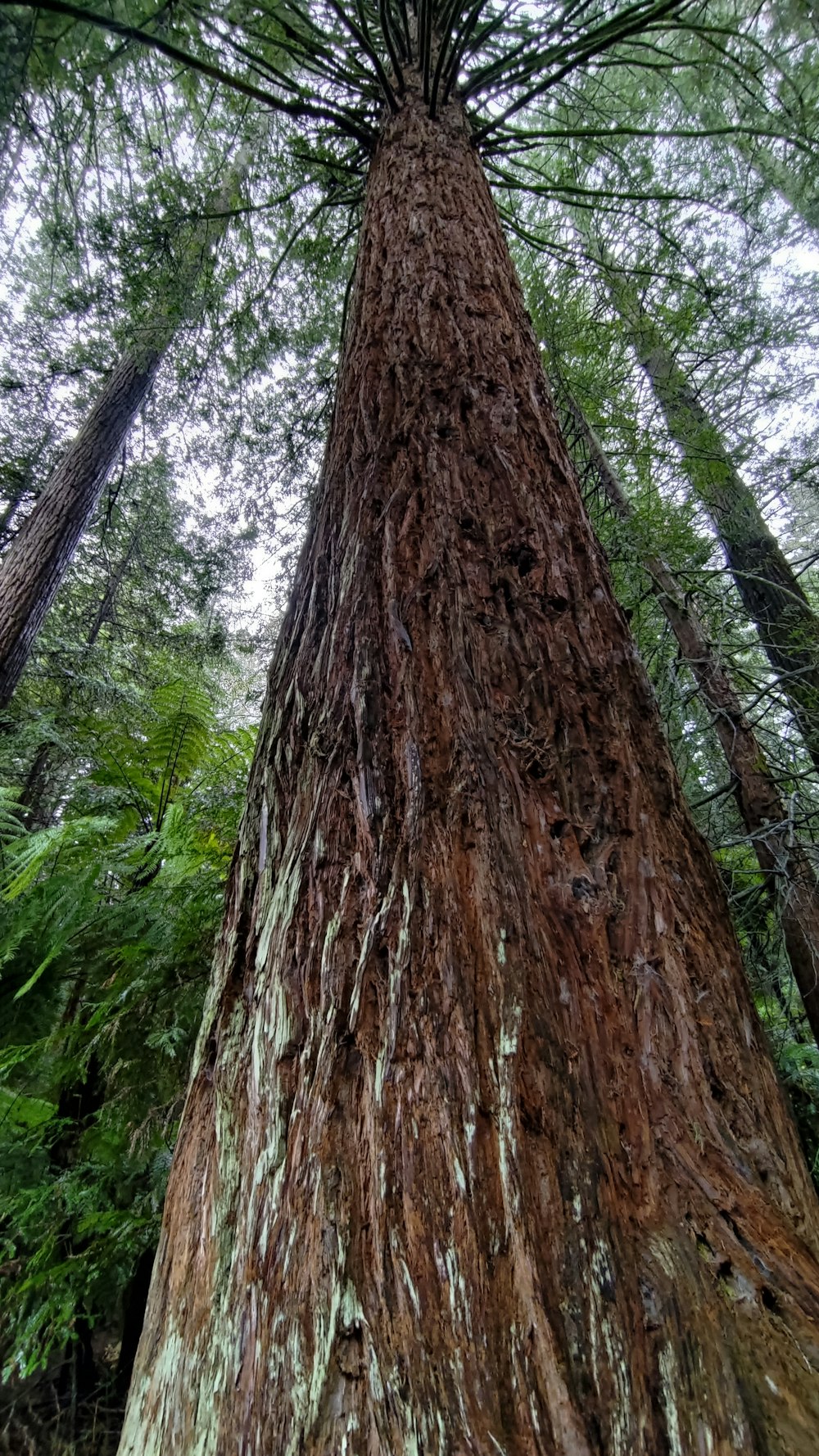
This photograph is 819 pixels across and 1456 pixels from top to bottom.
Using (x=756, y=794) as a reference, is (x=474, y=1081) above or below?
below

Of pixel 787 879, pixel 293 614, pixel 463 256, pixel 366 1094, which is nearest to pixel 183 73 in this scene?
pixel 463 256

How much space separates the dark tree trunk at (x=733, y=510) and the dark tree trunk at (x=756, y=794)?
1.07 feet

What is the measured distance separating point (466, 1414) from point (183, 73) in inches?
201

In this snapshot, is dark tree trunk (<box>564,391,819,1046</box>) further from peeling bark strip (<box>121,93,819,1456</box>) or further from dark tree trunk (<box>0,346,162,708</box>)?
dark tree trunk (<box>0,346,162,708</box>)

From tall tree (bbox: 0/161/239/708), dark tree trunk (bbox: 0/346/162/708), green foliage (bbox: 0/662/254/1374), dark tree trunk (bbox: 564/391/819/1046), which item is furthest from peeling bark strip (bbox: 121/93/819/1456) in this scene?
dark tree trunk (bbox: 0/346/162/708)

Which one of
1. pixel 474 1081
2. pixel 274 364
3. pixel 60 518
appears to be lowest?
pixel 474 1081

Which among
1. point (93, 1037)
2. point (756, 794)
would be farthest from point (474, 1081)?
point (756, 794)

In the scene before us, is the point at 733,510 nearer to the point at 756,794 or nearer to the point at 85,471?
the point at 756,794

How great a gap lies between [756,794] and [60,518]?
19.5ft

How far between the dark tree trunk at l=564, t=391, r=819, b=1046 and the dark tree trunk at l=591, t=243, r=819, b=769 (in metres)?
0.33

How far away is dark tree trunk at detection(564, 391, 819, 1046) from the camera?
105 inches

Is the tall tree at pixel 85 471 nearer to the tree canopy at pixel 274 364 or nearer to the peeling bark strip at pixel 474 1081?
the tree canopy at pixel 274 364

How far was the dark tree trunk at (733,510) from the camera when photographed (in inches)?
145

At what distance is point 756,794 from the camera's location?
2.94 m
